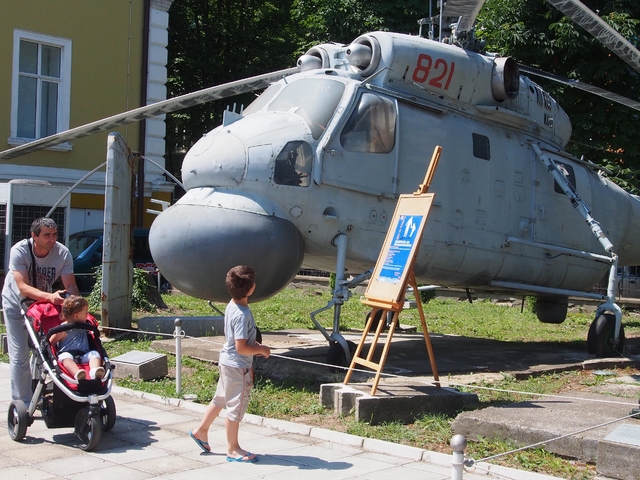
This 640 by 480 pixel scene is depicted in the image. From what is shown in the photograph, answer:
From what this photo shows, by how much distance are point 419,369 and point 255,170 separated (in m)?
2.90

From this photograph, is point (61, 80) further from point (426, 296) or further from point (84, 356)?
point (84, 356)

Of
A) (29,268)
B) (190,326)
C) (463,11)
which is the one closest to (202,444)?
(29,268)

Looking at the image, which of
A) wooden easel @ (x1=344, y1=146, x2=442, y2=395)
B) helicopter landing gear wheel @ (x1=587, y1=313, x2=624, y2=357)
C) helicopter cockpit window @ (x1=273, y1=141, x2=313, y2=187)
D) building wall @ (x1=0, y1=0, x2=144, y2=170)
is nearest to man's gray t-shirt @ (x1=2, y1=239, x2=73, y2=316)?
helicopter cockpit window @ (x1=273, y1=141, x2=313, y2=187)

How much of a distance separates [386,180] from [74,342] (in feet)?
13.8

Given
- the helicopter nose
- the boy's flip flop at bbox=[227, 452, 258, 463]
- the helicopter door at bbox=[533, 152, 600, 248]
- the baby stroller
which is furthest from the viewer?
the helicopter door at bbox=[533, 152, 600, 248]

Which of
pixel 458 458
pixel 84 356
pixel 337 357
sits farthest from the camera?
pixel 337 357

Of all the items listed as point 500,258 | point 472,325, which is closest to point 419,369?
point 500,258

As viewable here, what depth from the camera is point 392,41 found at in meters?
9.56

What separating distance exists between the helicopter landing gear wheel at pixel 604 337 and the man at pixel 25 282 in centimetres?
689

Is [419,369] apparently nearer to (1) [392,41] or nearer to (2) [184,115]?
(1) [392,41]

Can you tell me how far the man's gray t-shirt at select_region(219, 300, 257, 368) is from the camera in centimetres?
597

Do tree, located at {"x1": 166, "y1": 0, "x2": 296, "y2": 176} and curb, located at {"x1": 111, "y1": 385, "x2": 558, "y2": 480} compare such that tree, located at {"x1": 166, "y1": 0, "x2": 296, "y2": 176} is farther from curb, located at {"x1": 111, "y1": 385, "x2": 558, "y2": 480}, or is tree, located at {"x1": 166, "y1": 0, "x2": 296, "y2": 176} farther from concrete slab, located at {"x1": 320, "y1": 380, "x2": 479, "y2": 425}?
curb, located at {"x1": 111, "y1": 385, "x2": 558, "y2": 480}

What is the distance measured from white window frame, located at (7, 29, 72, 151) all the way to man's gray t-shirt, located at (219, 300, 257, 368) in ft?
49.8

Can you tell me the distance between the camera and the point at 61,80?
20.5 m
